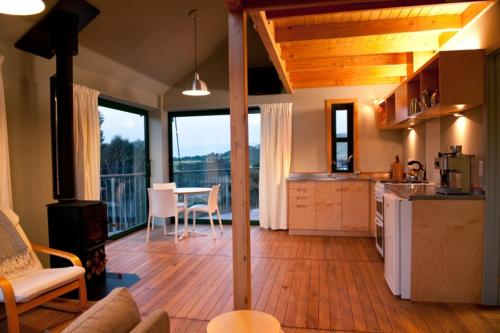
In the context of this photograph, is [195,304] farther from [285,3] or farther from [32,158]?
[285,3]

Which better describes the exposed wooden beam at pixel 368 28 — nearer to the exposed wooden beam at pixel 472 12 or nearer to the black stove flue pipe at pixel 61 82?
the exposed wooden beam at pixel 472 12

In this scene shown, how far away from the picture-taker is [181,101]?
629cm

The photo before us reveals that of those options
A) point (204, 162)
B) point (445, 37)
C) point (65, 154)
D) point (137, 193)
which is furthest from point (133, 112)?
point (445, 37)

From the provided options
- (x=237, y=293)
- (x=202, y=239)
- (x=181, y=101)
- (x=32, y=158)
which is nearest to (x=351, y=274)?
(x=237, y=293)

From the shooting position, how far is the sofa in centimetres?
100

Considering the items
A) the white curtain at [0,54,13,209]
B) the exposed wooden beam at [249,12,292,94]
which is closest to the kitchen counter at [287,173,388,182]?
the exposed wooden beam at [249,12,292,94]

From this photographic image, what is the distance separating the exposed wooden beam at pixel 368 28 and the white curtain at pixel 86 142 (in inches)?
94.3

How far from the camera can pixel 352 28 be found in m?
3.50

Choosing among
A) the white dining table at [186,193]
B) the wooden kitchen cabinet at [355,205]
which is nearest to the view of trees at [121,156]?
the white dining table at [186,193]

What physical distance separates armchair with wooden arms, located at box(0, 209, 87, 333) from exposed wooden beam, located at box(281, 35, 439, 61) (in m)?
3.23

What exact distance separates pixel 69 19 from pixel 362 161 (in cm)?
459

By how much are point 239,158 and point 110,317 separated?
1497 millimetres

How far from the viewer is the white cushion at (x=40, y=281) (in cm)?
233

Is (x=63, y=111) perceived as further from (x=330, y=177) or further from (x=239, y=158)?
(x=330, y=177)
